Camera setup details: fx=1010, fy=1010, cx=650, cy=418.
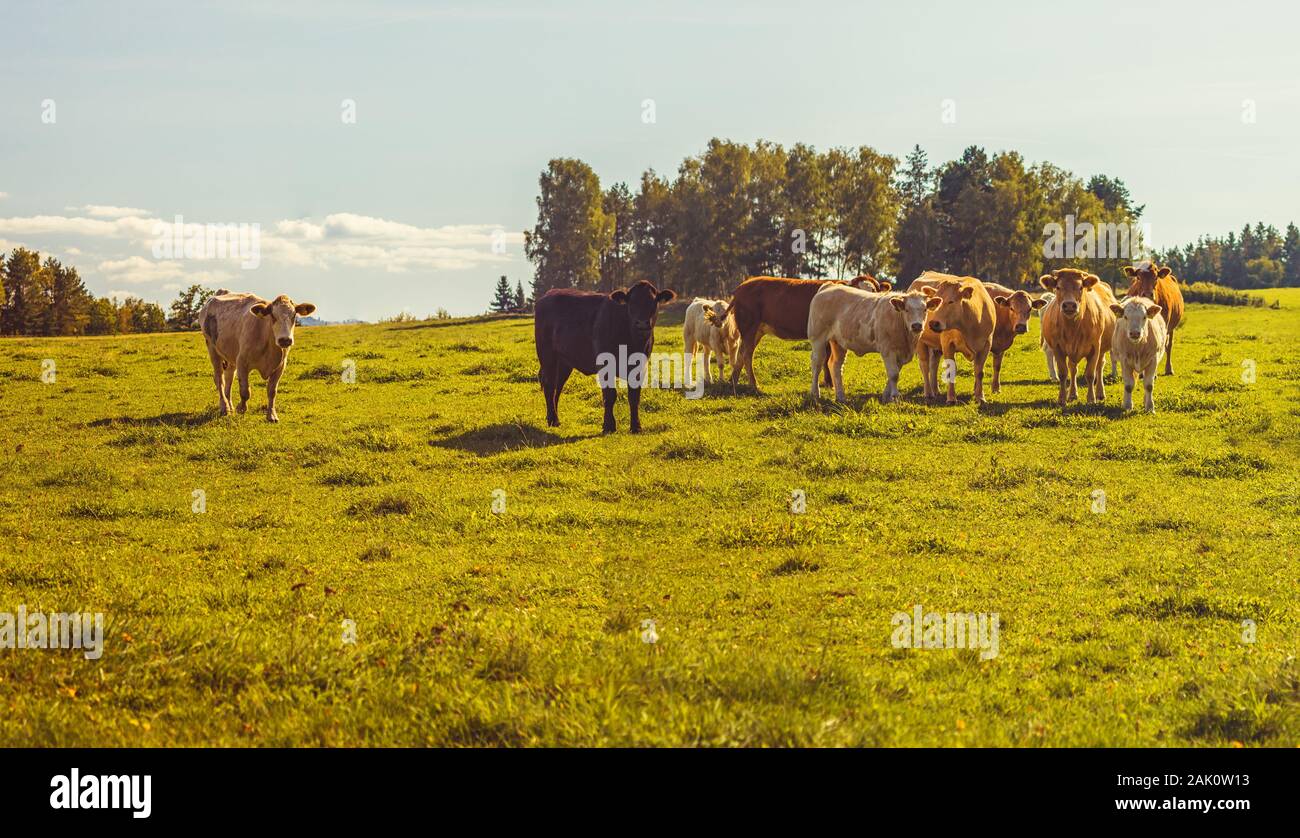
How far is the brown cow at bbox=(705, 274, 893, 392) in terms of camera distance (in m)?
23.1

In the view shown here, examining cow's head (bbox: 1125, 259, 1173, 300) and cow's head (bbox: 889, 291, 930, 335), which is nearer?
cow's head (bbox: 889, 291, 930, 335)

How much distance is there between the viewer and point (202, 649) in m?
6.57

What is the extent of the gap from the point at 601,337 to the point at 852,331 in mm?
5592

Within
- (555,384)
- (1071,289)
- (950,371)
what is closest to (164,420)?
(555,384)

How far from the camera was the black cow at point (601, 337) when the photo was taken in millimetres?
17156

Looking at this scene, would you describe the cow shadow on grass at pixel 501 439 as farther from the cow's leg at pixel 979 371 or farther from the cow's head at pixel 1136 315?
the cow's head at pixel 1136 315

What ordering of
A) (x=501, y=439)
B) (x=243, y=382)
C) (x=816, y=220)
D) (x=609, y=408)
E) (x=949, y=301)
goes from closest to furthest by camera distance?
(x=501, y=439)
(x=609, y=408)
(x=243, y=382)
(x=949, y=301)
(x=816, y=220)

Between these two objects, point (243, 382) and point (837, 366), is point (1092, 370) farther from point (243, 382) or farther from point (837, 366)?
point (243, 382)

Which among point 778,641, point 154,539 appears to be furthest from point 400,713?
point 154,539

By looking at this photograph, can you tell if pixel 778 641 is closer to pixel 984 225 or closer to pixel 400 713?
pixel 400 713

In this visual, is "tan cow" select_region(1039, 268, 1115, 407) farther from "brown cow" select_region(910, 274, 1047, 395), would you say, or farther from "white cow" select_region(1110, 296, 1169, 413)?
"brown cow" select_region(910, 274, 1047, 395)

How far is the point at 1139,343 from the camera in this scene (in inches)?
727

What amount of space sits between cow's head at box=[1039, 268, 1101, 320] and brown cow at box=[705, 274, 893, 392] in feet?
15.7


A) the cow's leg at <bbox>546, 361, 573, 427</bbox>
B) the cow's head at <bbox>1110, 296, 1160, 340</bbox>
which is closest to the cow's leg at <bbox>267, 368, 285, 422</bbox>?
the cow's leg at <bbox>546, 361, 573, 427</bbox>
